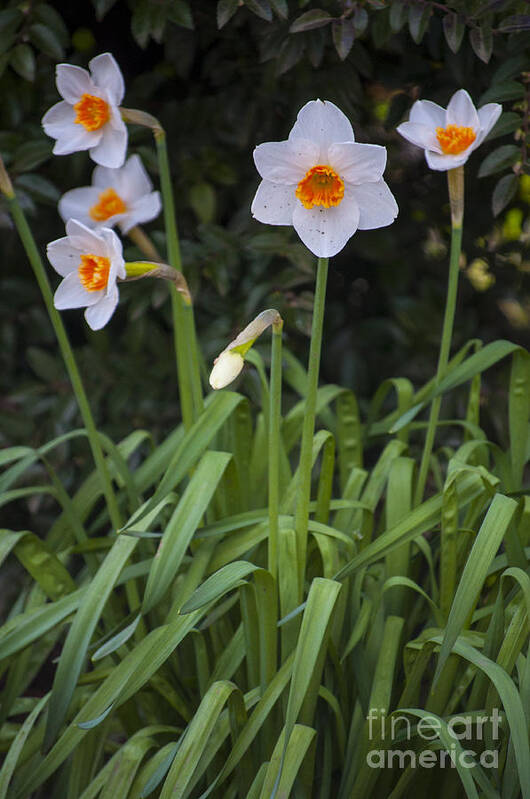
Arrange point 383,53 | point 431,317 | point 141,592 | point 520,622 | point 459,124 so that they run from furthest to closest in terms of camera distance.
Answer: point 431,317 < point 383,53 < point 141,592 < point 459,124 < point 520,622

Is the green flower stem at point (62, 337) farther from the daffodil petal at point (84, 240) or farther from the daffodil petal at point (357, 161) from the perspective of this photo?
the daffodil petal at point (357, 161)

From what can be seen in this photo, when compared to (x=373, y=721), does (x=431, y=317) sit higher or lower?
higher

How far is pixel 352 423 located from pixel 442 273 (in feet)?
2.34

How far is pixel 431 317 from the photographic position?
2010 millimetres

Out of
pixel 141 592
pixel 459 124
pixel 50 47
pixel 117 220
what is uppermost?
pixel 50 47

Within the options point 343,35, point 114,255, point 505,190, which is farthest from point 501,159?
point 114,255

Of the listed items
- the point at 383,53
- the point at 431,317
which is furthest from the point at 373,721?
the point at 383,53

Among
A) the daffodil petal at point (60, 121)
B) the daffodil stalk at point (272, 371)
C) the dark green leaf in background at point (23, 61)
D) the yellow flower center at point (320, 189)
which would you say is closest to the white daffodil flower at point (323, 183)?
the yellow flower center at point (320, 189)

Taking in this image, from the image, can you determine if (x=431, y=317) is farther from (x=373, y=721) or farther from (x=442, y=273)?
(x=373, y=721)

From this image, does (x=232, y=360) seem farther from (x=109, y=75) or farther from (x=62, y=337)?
(x=109, y=75)

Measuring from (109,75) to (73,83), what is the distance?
2.6 inches

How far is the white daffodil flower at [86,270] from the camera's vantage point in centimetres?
114

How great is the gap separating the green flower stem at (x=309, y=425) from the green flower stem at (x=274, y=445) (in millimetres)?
42

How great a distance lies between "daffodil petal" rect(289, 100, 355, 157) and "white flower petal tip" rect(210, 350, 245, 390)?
11.5 inches
